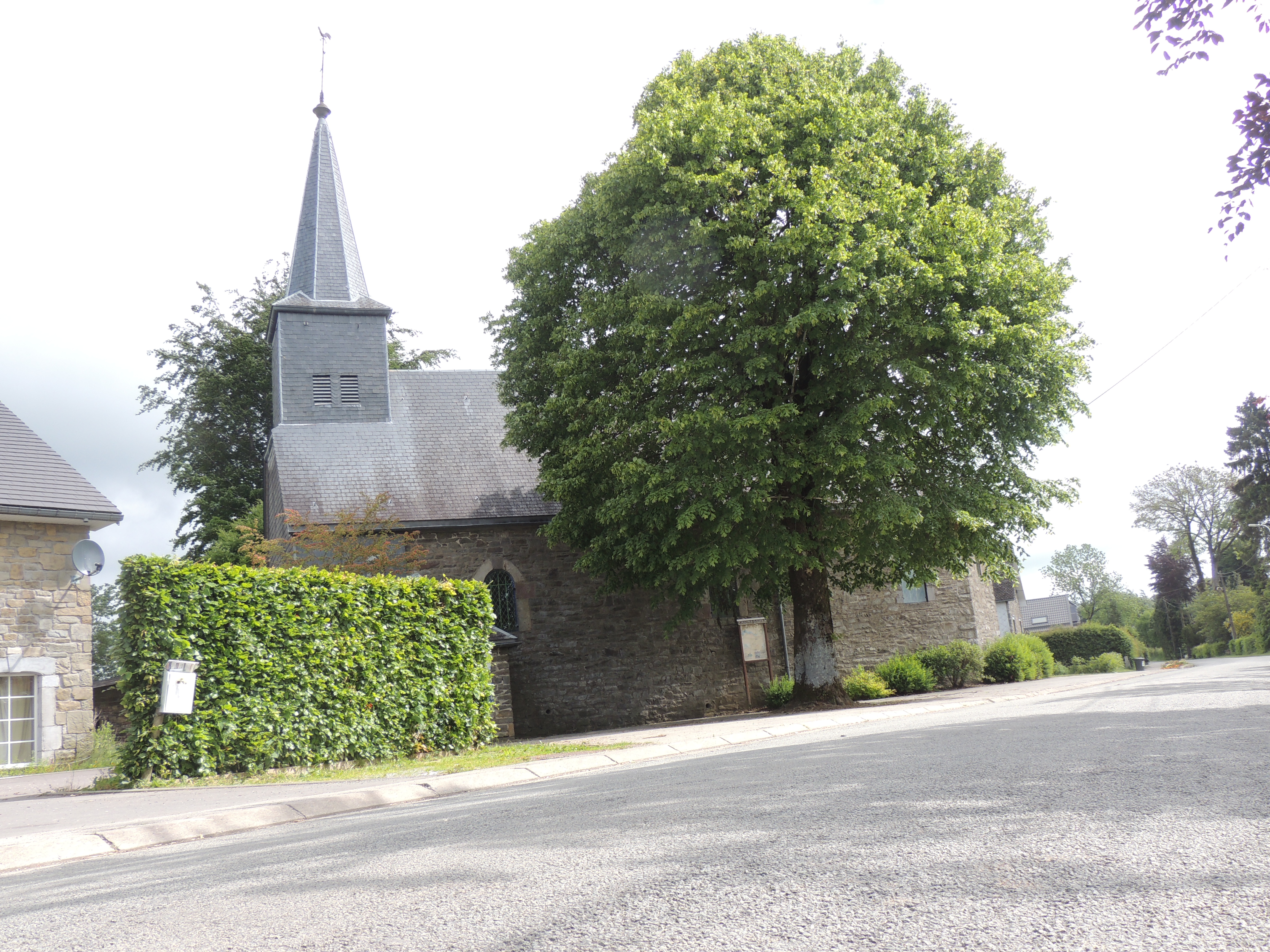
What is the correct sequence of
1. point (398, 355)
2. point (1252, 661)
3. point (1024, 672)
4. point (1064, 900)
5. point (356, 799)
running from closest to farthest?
point (1064, 900)
point (356, 799)
point (1024, 672)
point (1252, 661)
point (398, 355)

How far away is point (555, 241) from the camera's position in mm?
18359

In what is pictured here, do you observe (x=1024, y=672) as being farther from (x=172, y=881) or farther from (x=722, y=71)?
(x=172, y=881)

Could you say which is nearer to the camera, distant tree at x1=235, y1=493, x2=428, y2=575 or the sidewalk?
the sidewalk

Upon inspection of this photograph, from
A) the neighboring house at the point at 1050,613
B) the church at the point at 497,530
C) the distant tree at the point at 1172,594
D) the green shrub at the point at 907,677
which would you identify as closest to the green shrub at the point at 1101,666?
the church at the point at 497,530

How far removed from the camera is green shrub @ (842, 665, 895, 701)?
20.2 meters

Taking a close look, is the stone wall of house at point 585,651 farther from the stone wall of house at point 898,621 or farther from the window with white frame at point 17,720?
the window with white frame at point 17,720

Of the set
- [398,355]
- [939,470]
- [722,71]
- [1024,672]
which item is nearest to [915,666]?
[1024,672]

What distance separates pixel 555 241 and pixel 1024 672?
16.1 m

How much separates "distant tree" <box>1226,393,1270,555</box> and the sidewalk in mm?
40782

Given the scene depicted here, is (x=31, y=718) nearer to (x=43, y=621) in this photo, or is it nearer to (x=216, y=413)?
(x=43, y=621)

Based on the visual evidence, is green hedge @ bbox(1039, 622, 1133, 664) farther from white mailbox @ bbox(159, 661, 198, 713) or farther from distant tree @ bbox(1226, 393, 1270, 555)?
white mailbox @ bbox(159, 661, 198, 713)

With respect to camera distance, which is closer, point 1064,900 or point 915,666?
point 1064,900

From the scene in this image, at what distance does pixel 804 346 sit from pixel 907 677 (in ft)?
32.1

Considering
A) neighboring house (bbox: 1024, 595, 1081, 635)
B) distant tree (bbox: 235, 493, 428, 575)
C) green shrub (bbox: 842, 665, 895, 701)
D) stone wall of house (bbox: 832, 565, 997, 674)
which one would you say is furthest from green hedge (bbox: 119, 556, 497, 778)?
neighboring house (bbox: 1024, 595, 1081, 635)
